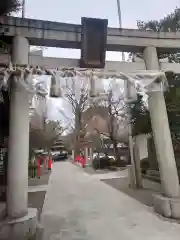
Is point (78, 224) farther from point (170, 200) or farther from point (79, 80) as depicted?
point (79, 80)

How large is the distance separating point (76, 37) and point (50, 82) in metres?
1.43

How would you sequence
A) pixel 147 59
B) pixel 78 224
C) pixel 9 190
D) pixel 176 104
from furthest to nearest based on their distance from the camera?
1. pixel 176 104
2. pixel 147 59
3. pixel 78 224
4. pixel 9 190

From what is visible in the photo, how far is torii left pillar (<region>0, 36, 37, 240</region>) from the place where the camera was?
4.05 m

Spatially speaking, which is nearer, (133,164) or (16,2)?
(16,2)

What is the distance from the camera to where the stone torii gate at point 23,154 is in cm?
420

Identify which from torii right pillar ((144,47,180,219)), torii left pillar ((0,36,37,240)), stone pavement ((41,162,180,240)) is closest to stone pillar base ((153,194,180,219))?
torii right pillar ((144,47,180,219))

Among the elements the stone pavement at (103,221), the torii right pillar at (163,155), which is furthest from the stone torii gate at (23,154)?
the stone pavement at (103,221)

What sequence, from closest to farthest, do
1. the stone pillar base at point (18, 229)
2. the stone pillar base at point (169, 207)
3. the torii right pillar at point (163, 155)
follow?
the stone pillar base at point (18, 229), the stone pillar base at point (169, 207), the torii right pillar at point (163, 155)

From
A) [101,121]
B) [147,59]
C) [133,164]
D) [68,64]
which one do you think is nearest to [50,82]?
[68,64]

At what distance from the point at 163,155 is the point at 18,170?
324 centimetres

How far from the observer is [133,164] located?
30.7ft

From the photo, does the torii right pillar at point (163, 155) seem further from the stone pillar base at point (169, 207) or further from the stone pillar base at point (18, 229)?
the stone pillar base at point (18, 229)

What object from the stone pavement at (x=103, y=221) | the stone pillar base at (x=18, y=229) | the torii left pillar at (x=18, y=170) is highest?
the torii left pillar at (x=18, y=170)

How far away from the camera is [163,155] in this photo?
5211 millimetres
